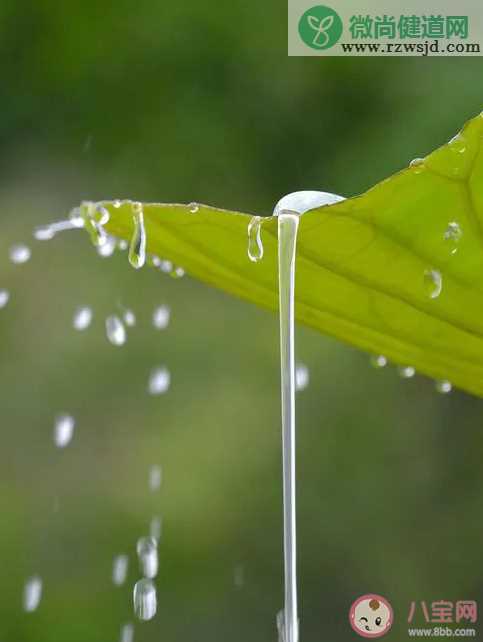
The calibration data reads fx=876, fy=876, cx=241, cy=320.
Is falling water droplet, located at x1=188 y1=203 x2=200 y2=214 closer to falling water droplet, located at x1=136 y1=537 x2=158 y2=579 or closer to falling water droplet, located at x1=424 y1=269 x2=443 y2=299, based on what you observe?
falling water droplet, located at x1=424 y1=269 x2=443 y2=299

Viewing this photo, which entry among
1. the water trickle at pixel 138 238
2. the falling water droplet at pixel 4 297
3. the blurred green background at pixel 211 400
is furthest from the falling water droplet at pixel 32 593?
the water trickle at pixel 138 238

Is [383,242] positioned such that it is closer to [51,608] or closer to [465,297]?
[465,297]

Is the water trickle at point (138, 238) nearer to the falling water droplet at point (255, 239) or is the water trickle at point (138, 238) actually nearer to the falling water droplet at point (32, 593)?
Answer: the falling water droplet at point (255, 239)

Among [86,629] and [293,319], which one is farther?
[86,629]

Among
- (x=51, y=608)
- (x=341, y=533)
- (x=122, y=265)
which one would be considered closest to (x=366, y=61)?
(x=122, y=265)

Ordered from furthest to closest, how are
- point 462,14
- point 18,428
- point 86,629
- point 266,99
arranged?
point 462,14, point 266,99, point 18,428, point 86,629
